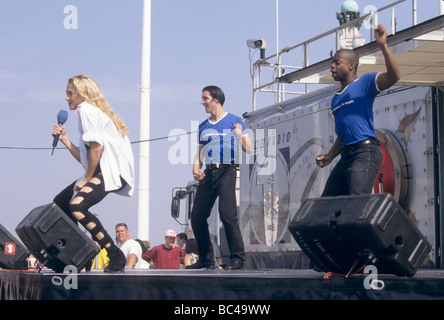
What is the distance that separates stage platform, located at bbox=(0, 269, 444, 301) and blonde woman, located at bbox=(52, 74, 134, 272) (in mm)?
914

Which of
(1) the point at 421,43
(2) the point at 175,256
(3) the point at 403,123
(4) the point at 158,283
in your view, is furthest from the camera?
Result: (2) the point at 175,256

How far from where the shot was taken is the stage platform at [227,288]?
488cm

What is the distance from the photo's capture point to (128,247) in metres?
10.3

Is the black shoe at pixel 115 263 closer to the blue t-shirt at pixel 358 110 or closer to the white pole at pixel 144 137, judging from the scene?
the blue t-shirt at pixel 358 110

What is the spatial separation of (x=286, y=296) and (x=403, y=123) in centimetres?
360

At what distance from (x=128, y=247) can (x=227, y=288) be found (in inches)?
212

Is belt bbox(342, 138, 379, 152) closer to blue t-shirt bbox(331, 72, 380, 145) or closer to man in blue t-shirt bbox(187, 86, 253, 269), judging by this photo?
blue t-shirt bbox(331, 72, 380, 145)

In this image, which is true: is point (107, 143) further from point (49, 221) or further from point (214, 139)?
point (214, 139)

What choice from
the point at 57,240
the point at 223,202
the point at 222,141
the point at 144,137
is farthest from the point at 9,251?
the point at 144,137

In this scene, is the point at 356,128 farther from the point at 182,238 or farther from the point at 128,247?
the point at 182,238

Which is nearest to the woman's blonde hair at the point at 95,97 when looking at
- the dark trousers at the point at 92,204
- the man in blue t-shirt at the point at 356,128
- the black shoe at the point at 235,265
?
the dark trousers at the point at 92,204

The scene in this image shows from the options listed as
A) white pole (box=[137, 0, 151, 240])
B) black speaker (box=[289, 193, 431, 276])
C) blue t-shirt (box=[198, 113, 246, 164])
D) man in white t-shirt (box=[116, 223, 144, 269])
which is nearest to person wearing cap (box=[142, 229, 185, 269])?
man in white t-shirt (box=[116, 223, 144, 269])
